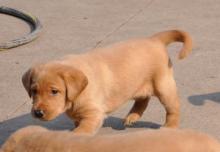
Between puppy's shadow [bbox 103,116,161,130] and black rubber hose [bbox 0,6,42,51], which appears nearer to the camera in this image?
puppy's shadow [bbox 103,116,161,130]

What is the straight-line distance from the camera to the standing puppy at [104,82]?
179 inches

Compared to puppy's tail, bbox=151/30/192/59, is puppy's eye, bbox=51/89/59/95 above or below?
below

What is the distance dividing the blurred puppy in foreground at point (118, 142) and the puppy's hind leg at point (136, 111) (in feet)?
7.92

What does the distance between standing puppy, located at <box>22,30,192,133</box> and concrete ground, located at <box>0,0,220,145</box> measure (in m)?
0.41

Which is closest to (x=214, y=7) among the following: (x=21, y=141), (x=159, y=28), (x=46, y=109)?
(x=159, y=28)

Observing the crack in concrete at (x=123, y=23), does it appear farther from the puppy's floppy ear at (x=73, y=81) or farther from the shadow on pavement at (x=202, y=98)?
the puppy's floppy ear at (x=73, y=81)

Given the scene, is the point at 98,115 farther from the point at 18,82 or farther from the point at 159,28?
the point at 159,28

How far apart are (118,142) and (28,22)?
5.78 m

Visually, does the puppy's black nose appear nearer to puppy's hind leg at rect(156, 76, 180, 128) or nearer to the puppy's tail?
puppy's hind leg at rect(156, 76, 180, 128)

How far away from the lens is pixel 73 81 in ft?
15.0

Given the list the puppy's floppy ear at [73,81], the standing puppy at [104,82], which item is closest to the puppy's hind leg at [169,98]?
the standing puppy at [104,82]

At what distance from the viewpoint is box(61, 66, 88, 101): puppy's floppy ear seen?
4.56 meters

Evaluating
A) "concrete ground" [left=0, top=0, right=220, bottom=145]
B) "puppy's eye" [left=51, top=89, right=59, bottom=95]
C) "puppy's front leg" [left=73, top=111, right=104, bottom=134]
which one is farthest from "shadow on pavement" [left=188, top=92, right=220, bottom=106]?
"puppy's eye" [left=51, top=89, right=59, bottom=95]

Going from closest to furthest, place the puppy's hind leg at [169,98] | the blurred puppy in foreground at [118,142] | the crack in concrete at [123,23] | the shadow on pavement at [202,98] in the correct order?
the blurred puppy in foreground at [118,142] → the puppy's hind leg at [169,98] → the shadow on pavement at [202,98] → the crack in concrete at [123,23]
